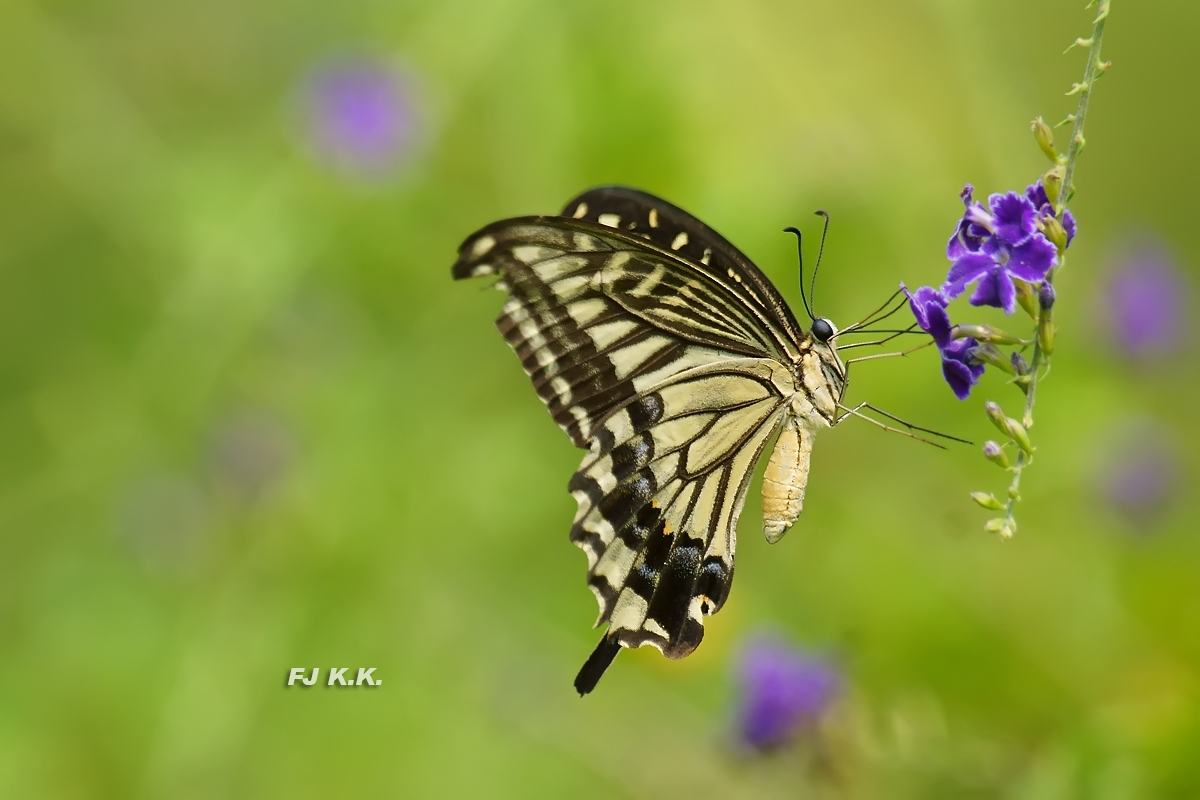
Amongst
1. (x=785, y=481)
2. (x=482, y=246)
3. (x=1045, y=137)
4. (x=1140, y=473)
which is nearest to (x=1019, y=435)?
(x=1045, y=137)

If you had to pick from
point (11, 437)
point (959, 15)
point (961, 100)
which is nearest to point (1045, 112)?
point (961, 100)

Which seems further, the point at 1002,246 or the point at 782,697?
the point at 782,697

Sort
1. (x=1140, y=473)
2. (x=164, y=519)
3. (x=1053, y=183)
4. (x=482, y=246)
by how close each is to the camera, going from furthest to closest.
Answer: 1. (x=164, y=519)
2. (x=1140, y=473)
3. (x=482, y=246)
4. (x=1053, y=183)

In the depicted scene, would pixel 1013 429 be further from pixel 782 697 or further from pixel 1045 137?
pixel 782 697

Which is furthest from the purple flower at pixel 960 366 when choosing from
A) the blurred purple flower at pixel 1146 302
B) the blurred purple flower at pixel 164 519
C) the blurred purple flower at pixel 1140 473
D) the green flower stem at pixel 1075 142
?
the blurred purple flower at pixel 164 519

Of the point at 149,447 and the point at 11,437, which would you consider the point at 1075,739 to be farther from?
the point at 11,437

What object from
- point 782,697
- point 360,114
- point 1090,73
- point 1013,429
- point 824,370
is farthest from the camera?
point 360,114

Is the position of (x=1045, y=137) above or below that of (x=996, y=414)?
above
